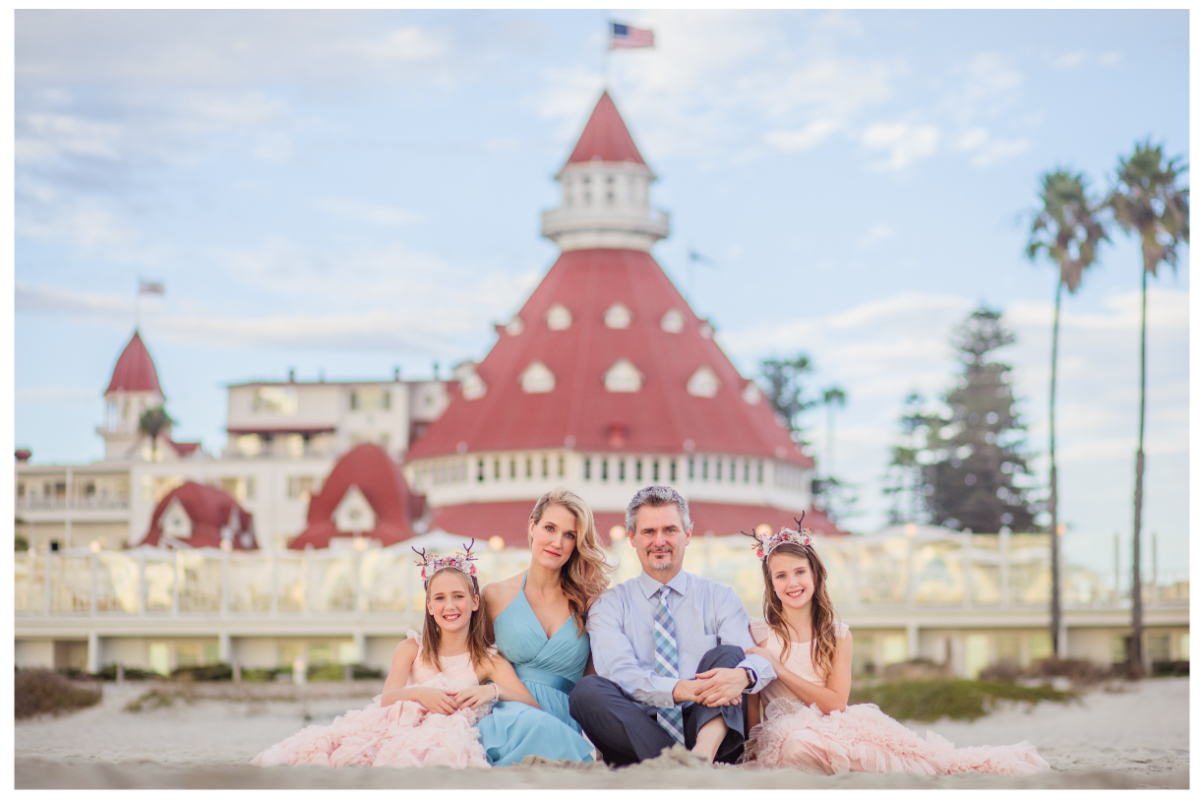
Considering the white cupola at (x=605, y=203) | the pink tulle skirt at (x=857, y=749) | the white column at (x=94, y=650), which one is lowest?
the white column at (x=94, y=650)

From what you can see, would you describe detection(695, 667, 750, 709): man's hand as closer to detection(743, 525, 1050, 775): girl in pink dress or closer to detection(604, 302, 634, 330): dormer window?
detection(743, 525, 1050, 775): girl in pink dress

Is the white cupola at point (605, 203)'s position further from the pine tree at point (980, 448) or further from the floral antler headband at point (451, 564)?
the floral antler headband at point (451, 564)

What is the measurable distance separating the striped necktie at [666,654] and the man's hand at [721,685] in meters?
0.31

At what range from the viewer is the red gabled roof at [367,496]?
5397cm

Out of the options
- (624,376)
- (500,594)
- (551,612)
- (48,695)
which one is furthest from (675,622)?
(624,376)

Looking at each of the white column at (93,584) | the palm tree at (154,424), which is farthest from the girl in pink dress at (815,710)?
the palm tree at (154,424)

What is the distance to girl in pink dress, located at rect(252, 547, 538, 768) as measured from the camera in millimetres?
10031

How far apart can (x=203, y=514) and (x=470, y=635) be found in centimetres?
4937

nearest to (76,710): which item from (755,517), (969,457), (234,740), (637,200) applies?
(234,740)

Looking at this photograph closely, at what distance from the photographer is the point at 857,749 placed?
10195 millimetres

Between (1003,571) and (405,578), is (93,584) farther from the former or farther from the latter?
(1003,571)

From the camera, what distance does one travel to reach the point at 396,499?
178 feet

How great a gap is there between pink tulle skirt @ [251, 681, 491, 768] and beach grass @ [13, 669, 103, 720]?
957 inches

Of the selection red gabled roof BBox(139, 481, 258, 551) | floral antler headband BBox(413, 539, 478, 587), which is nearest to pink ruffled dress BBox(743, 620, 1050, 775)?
floral antler headband BBox(413, 539, 478, 587)
